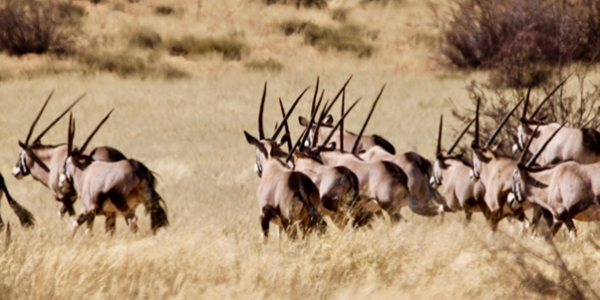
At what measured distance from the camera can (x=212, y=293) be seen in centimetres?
531

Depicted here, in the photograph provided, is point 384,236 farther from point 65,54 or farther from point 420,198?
point 65,54

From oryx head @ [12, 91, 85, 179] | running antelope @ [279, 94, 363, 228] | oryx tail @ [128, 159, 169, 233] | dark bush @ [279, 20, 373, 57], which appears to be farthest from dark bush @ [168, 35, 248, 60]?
running antelope @ [279, 94, 363, 228]

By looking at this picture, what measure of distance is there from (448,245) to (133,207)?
12.1 feet

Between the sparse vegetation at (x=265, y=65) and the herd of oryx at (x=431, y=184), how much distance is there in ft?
63.0

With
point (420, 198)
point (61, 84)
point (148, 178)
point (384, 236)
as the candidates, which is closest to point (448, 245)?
point (384, 236)

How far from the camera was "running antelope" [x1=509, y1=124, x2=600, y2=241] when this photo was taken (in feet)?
23.2

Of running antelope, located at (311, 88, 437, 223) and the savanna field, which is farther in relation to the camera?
running antelope, located at (311, 88, 437, 223)

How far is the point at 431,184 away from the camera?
935 centimetres

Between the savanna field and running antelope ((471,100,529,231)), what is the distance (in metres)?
0.22

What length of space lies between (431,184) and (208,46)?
77.5ft

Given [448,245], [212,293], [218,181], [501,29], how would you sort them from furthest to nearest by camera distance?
1. [501,29]
2. [218,181]
3. [448,245]
4. [212,293]

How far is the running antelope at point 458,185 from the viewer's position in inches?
353

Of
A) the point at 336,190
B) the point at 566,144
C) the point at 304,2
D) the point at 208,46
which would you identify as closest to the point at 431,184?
the point at 566,144

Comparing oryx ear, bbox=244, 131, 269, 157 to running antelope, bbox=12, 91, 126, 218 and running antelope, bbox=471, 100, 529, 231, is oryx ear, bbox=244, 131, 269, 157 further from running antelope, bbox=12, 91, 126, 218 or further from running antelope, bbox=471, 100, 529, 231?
running antelope, bbox=12, 91, 126, 218
